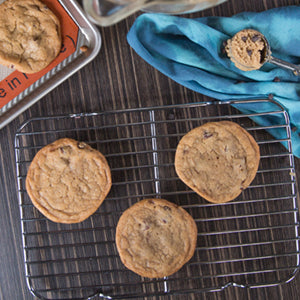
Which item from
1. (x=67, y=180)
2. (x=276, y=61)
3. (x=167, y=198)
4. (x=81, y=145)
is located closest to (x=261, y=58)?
(x=276, y=61)

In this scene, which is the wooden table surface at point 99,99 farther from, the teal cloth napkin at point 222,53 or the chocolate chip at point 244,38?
the chocolate chip at point 244,38

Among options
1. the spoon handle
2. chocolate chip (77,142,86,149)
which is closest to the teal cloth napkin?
the spoon handle

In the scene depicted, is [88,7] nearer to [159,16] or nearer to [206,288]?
[159,16]

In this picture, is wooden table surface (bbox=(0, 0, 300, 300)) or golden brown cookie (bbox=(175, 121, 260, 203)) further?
wooden table surface (bbox=(0, 0, 300, 300))

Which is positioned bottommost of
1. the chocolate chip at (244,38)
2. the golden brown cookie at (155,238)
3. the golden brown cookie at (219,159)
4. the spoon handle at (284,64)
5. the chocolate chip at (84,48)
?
the golden brown cookie at (155,238)

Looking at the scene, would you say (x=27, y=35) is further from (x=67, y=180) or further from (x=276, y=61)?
(x=276, y=61)

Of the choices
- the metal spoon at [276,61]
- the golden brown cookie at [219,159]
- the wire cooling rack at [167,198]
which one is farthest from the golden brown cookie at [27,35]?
the metal spoon at [276,61]

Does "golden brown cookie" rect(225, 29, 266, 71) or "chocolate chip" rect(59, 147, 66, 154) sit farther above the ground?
"golden brown cookie" rect(225, 29, 266, 71)

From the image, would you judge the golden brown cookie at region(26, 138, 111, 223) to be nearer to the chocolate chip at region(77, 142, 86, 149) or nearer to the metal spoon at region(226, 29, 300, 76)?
the chocolate chip at region(77, 142, 86, 149)
